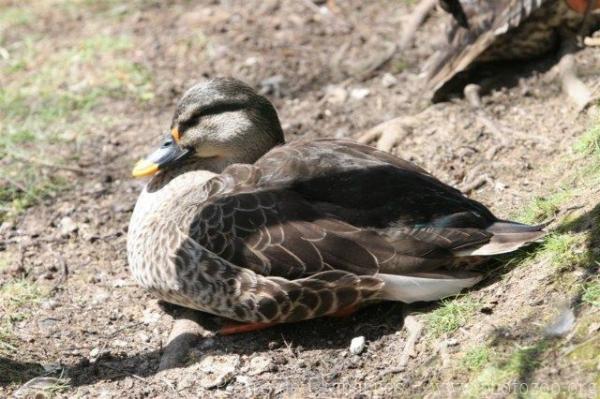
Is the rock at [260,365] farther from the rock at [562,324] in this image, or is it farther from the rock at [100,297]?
the rock at [562,324]

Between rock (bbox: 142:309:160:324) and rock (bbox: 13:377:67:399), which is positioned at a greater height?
rock (bbox: 13:377:67:399)

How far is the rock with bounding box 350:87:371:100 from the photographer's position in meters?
7.46

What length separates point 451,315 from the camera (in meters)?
4.64

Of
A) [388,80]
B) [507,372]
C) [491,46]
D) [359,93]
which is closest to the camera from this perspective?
[507,372]

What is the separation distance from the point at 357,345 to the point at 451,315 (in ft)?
1.71

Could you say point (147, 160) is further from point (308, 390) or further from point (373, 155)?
point (308, 390)

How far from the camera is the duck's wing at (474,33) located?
22.1ft

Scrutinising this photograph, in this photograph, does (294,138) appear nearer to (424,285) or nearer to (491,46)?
(491,46)

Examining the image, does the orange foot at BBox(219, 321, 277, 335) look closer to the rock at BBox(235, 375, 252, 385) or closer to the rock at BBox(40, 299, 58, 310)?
the rock at BBox(235, 375, 252, 385)

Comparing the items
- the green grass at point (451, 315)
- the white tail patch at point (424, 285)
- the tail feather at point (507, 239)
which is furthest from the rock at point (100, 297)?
the tail feather at point (507, 239)

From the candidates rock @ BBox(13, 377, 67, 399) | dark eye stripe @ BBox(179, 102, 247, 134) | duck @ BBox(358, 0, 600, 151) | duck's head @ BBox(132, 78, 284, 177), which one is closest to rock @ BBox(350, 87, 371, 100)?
duck @ BBox(358, 0, 600, 151)

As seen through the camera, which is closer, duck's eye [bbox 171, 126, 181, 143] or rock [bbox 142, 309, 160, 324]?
rock [bbox 142, 309, 160, 324]

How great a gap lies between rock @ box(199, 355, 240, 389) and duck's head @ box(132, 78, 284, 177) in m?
1.37

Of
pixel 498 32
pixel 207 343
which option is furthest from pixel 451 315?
pixel 498 32
